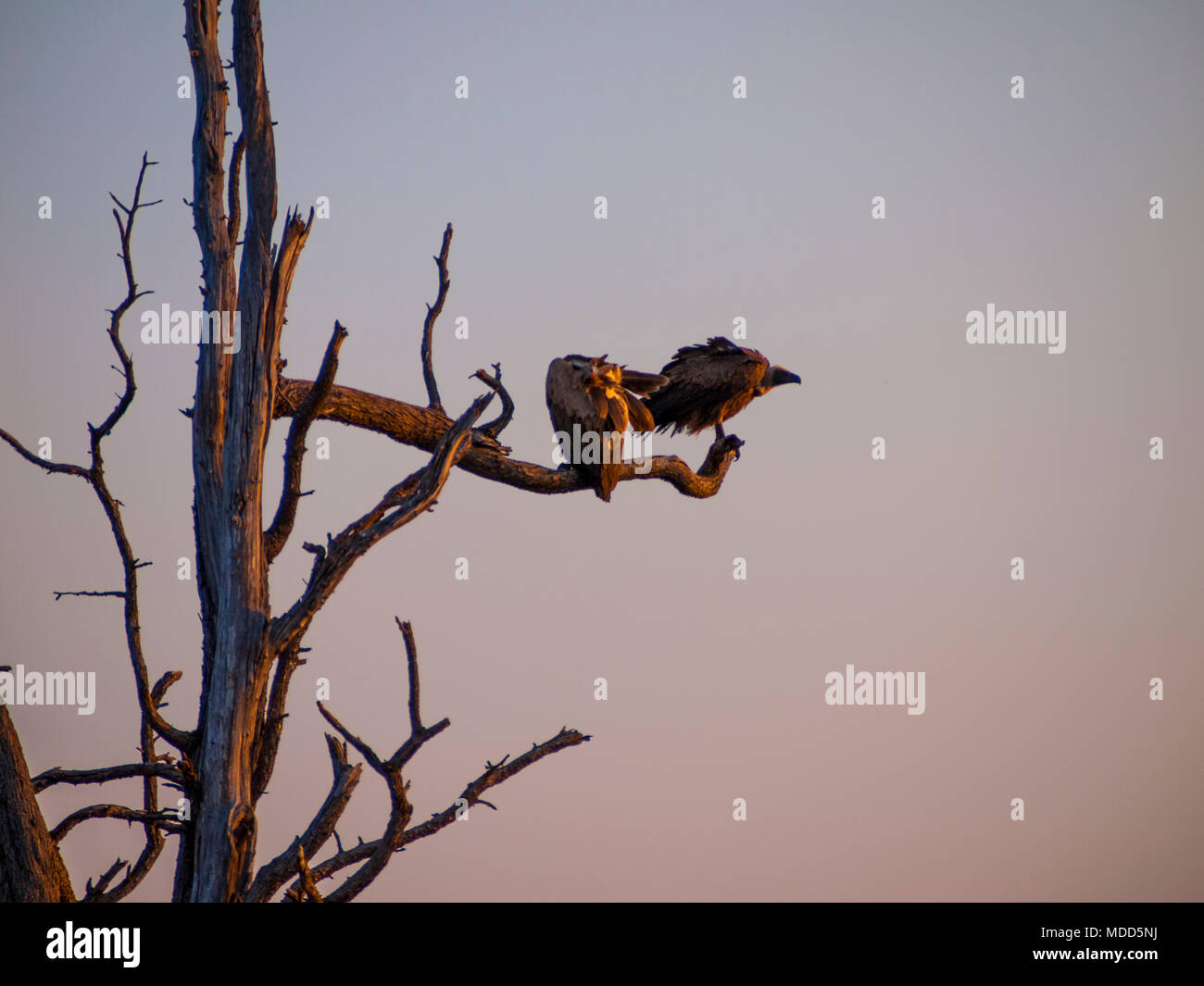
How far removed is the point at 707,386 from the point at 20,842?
551 centimetres

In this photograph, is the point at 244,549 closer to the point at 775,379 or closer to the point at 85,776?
the point at 85,776

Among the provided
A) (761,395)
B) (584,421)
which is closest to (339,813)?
(584,421)

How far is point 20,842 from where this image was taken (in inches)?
194

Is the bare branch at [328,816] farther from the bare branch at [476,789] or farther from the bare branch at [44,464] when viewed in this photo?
the bare branch at [44,464]

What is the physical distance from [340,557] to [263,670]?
58cm

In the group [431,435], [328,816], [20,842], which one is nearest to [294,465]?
[431,435]

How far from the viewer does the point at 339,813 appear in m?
5.15

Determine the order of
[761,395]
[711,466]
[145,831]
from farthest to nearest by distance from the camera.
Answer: [761,395] → [711,466] → [145,831]

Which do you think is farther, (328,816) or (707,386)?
(707,386)

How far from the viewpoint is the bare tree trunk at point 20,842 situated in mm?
4906
